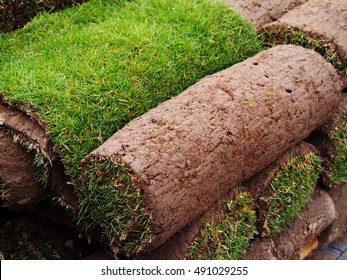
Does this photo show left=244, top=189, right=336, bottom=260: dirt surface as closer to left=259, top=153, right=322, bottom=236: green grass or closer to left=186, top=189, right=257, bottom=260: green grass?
left=259, top=153, right=322, bottom=236: green grass

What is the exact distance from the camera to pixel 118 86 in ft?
9.07

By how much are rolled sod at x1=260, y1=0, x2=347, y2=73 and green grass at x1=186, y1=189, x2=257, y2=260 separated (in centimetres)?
95

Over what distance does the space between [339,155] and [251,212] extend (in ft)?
2.43

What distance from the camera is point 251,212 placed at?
2906 mm

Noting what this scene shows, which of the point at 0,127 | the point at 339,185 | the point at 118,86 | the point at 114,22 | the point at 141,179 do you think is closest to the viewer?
the point at 141,179

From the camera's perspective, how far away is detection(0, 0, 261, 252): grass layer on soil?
2.58 meters

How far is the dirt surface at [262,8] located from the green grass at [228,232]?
113 cm

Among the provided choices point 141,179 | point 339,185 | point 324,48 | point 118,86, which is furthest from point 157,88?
point 339,185

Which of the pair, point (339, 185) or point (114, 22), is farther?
point (339, 185)

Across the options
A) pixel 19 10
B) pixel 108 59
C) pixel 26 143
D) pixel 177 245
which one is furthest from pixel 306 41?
pixel 26 143

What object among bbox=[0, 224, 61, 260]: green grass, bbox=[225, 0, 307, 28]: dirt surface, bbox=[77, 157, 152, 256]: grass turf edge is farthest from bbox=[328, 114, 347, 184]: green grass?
bbox=[0, 224, 61, 260]: green grass

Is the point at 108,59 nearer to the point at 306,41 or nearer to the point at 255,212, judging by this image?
the point at 255,212

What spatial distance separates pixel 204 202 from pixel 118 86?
65cm

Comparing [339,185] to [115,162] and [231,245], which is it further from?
[115,162]
